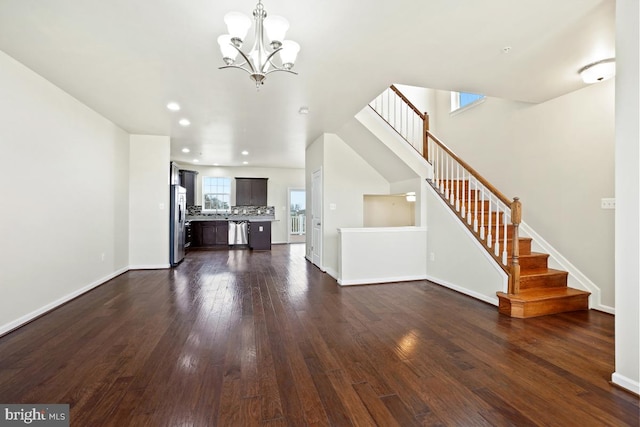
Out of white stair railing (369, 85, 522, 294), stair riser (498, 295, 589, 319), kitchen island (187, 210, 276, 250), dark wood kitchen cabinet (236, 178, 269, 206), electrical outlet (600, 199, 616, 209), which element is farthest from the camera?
dark wood kitchen cabinet (236, 178, 269, 206)

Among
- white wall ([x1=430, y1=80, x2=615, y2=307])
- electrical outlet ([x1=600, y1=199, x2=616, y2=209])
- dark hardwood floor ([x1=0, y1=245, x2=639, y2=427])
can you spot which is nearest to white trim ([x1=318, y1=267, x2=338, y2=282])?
dark hardwood floor ([x1=0, y1=245, x2=639, y2=427])

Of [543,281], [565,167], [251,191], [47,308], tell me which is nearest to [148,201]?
[47,308]

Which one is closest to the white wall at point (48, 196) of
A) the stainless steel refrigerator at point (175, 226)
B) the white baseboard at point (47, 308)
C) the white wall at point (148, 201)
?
the white baseboard at point (47, 308)

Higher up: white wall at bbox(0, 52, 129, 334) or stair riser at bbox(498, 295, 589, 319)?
white wall at bbox(0, 52, 129, 334)

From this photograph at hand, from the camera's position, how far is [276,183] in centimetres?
1009

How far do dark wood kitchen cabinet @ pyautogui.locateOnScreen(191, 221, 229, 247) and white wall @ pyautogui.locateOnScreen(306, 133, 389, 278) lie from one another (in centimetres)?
Result: 481

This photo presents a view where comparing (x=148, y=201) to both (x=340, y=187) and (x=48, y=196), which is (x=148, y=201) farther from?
(x=340, y=187)

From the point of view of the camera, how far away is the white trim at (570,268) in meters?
3.31

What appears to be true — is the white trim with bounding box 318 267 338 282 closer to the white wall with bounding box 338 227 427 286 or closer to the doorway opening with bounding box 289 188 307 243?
the white wall with bounding box 338 227 427 286

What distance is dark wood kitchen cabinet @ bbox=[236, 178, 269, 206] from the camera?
9602 mm

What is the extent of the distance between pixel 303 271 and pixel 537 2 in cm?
465

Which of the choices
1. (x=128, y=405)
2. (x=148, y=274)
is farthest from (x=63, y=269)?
(x=128, y=405)

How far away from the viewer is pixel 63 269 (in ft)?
11.5

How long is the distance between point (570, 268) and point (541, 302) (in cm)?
93
